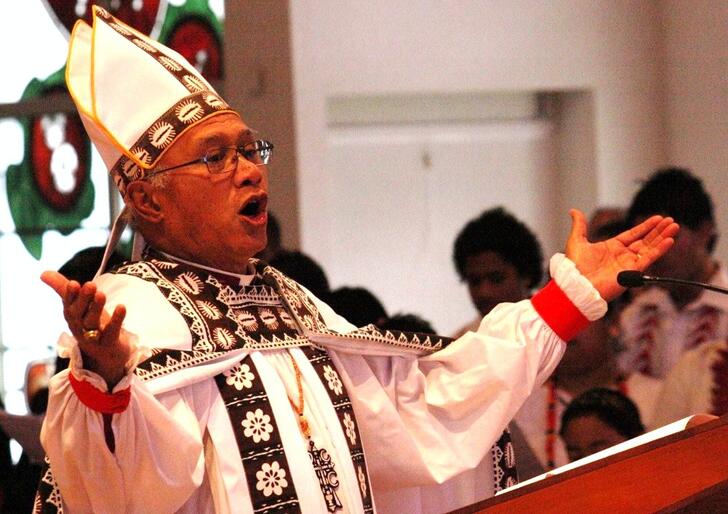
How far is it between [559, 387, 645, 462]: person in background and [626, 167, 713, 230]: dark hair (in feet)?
4.67

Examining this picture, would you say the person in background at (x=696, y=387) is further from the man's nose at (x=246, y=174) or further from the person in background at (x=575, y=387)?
the man's nose at (x=246, y=174)

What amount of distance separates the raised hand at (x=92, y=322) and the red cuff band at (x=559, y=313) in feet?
3.67

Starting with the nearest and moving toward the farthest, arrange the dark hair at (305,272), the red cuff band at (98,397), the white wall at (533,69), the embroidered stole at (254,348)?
the red cuff band at (98,397)
the embroidered stole at (254,348)
the dark hair at (305,272)
the white wall at (533,69)

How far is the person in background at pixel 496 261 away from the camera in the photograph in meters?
5.41

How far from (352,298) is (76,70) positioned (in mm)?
2096

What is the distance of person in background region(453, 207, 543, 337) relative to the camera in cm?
541

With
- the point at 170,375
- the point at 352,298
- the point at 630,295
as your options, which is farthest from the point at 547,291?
the point at 630,295

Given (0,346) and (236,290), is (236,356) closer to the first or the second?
(236,290)

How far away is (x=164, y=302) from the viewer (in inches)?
123

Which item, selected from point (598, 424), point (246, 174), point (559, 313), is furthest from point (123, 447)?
point (598, 424)

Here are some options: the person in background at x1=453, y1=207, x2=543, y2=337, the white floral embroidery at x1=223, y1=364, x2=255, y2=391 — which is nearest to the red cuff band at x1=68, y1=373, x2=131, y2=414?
the white floral embroidery at x1=223, y1=364, x2=255, y2=391

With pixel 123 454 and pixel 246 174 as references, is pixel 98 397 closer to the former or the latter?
pixel 123 454

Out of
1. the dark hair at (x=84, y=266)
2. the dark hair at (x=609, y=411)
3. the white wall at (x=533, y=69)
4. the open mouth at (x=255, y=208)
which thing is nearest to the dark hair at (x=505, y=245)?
the dark hair at (x=609, y=411)

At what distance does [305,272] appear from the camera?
5449mm
